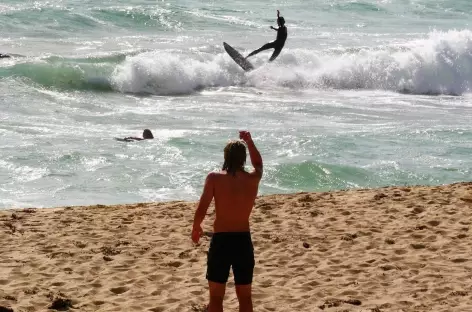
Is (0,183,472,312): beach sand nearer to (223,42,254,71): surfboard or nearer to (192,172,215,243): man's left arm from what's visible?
(192,172,215,243): man's left arm

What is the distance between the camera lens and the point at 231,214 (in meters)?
5.41

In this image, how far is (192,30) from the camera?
35188mm

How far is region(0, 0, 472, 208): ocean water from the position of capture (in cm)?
1471

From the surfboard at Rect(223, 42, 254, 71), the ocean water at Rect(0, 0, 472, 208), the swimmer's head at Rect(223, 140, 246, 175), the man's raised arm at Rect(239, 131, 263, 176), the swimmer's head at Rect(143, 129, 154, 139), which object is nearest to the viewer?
the swimmer's head at Rect(223, 140, 246, 175)

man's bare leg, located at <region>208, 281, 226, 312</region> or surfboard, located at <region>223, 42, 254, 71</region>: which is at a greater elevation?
surfboard, located at <region>223, 42, 254, 71</region>

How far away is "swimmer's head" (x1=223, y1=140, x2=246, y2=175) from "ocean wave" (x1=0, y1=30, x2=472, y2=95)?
66.8 feet

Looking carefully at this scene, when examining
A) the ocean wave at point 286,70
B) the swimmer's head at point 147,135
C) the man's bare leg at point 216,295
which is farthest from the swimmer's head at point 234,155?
the ocean wave at point 286,70

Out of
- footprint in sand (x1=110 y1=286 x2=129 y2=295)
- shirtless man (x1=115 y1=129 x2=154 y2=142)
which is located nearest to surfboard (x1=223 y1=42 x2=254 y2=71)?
shirtless man (x1=115 y1=129 x2=154 y2=142)

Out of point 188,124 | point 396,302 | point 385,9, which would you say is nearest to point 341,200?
point 396,302

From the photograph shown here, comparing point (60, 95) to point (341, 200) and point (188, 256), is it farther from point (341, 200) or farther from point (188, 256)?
point (188, 256)

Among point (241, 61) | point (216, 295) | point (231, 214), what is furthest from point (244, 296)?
point (241, 61)

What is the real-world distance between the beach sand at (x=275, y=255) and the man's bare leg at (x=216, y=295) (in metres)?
1.06

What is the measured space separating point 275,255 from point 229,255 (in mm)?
2882

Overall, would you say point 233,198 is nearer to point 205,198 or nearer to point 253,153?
point 205,198
